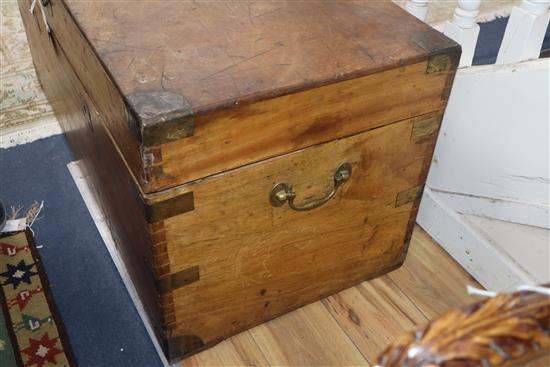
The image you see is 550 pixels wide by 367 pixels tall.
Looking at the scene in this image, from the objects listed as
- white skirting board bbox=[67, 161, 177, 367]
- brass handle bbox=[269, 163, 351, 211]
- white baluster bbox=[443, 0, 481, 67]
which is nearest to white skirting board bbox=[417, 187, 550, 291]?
white baluster bbox=[443, 0, 481, 67]

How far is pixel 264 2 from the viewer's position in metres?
1.10

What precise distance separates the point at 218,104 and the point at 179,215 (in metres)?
0.20

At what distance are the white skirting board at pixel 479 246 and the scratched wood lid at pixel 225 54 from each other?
1.50ft

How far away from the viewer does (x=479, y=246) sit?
133 centimetres

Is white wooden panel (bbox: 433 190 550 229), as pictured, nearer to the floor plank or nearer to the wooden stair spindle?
the floor plank

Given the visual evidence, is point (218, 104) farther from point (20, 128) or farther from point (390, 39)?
point (20, 128)

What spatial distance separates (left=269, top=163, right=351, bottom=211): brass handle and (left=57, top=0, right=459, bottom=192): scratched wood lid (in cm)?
9

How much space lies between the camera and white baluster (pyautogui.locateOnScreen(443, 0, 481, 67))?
1259 mm

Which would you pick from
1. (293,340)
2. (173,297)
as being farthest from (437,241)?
(173,297)

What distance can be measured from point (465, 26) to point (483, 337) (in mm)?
1057

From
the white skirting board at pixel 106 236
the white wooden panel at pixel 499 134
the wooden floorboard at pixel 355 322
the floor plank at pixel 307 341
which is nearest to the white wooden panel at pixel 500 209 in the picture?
the white wooden panel at pixel 499 134

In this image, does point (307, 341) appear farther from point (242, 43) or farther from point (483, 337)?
point (483, 337)

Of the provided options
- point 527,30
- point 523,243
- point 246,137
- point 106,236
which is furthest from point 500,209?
point 106,236

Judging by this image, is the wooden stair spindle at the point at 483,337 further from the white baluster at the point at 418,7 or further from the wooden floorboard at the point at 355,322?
the white baluster at the point at 418,7
